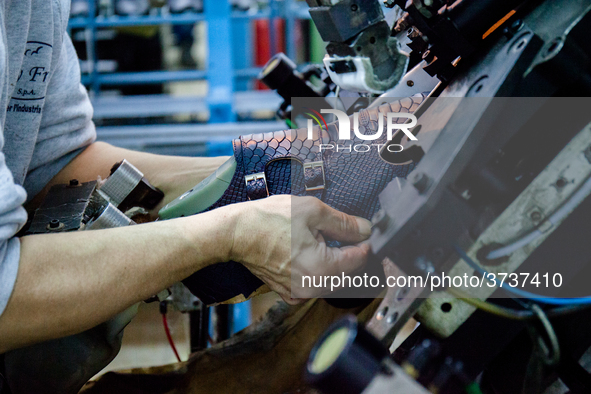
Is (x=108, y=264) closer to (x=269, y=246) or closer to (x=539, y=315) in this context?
(x=269, y=246)

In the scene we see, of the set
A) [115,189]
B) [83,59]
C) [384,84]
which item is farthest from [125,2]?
[384,84]

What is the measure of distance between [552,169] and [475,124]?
0.09 meters

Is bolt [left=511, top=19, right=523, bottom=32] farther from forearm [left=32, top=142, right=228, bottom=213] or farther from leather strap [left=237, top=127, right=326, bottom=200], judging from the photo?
forearm [left=32, top=142, right=228, bottom=213]

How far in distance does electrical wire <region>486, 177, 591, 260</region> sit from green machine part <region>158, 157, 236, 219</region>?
398 millimetres

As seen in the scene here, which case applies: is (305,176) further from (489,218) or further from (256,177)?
(489,218)

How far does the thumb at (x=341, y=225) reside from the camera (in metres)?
0.67

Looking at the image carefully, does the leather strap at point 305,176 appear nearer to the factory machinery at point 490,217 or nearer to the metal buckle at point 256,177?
the metal buckle at point 256,177

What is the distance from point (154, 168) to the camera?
3.31 feet

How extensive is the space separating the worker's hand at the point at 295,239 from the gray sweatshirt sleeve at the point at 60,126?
Answer: 1.51ft

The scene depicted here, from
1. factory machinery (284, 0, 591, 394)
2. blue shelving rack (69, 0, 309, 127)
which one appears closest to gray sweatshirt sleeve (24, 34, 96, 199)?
factory machinery (284, 0, 591, 394)

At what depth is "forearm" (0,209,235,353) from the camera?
2.02 ft

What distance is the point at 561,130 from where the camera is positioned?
0.53m

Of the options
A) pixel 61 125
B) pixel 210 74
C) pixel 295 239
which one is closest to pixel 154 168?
pixel 61 125

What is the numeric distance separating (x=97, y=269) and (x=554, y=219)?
1.68 ft
